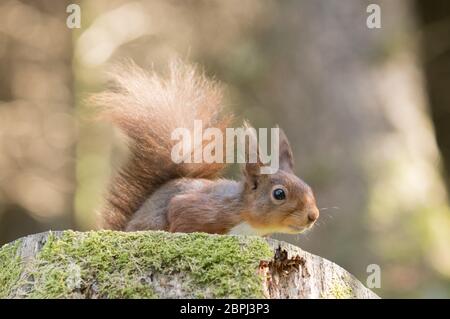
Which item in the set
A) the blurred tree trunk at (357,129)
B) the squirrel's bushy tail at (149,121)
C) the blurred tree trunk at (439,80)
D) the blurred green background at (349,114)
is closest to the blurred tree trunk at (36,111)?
the blurred green background at (349,114)

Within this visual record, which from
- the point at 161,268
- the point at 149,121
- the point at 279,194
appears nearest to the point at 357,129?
the point at 279,194

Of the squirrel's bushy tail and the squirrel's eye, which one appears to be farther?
the squirrel's bushy tail

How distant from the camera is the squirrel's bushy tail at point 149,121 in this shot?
14.0ft

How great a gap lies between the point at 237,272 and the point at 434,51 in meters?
7.20

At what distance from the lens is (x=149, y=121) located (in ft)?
14.0

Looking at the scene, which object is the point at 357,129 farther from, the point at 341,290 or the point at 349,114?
the point at 341,290

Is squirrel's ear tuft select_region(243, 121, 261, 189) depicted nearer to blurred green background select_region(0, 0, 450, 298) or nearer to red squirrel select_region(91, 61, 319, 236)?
red squirrel select_region(91, 61, 319, 236)

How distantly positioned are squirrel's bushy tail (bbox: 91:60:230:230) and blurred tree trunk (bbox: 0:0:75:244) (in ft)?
16.1

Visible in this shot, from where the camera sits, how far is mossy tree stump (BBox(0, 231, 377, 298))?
2.50 m

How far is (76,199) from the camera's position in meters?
8.80

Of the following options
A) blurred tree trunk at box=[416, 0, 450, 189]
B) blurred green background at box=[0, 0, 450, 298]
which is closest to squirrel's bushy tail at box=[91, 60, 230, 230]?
blurred green background at box=[0, 0, 450, 298]

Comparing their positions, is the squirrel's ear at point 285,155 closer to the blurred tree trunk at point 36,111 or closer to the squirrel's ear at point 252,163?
the squirrel's ear at point 252,163

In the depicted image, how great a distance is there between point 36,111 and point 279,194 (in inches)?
233
